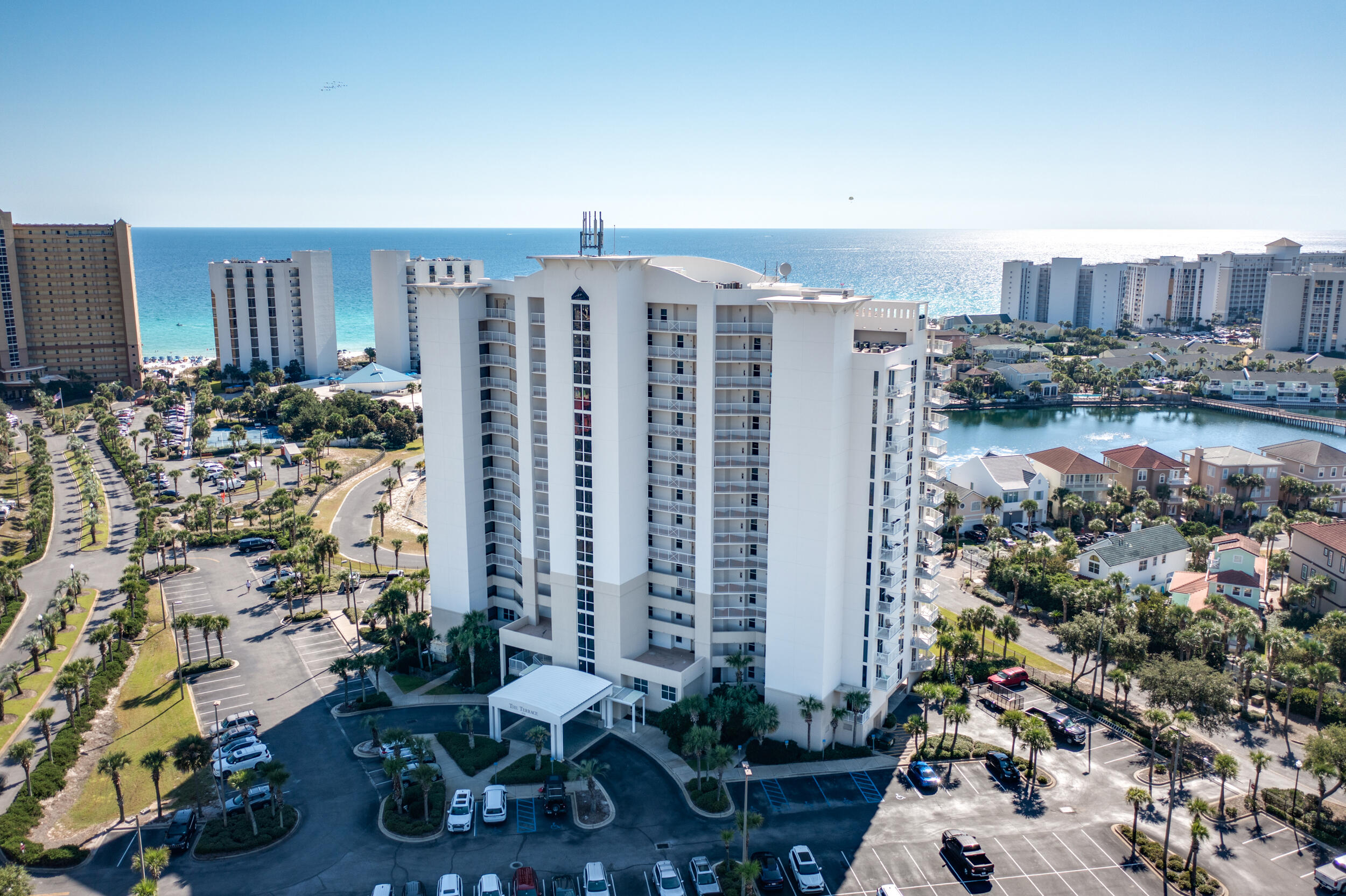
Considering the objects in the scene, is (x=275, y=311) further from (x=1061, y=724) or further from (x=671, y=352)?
(x=1061, y=724)

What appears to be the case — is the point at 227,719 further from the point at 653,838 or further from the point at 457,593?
the point at 653,838

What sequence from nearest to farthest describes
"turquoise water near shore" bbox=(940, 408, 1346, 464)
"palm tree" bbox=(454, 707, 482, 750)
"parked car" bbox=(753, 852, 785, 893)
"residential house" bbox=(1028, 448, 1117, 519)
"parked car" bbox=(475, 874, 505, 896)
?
1. "parked car" bbox=(475, 874, 505, 896)
2. "parked car" bbox=(753, 852, 785, 893)
3. "palm tree" bbox=(454, 707, 482, 750)
4. "residential house" bbox=(1028, 448, 1117, 519)
5. "turquoise water near shore" bbox=(940, 408, 1346, 464)

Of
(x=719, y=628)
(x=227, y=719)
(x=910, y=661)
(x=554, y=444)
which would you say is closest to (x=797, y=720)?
(x=719, y=628)

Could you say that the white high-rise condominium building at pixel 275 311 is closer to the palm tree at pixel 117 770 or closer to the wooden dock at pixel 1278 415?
the palm tree at pixel 117 770

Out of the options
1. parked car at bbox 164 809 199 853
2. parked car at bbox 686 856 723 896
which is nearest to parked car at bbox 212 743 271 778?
parked car at bbox 164 809 199 853

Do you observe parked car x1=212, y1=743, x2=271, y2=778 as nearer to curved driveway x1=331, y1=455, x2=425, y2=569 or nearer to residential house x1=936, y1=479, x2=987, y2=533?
curved driveway x1=331, y1=455, x2=425, y2=569

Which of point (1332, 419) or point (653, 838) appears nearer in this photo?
point (653, 838)
